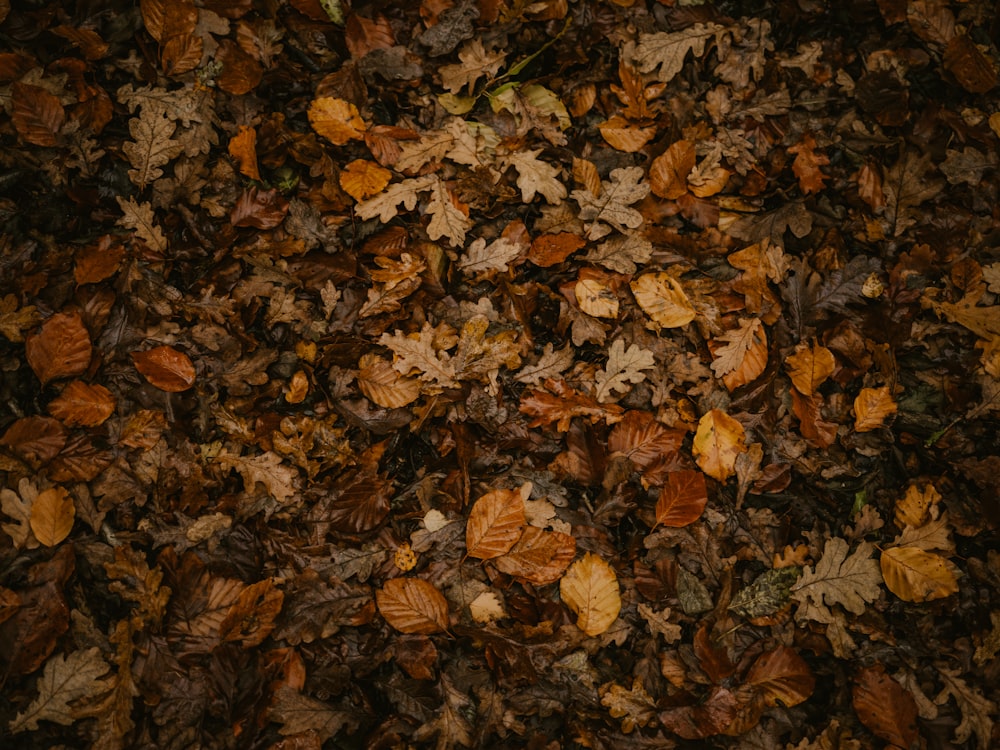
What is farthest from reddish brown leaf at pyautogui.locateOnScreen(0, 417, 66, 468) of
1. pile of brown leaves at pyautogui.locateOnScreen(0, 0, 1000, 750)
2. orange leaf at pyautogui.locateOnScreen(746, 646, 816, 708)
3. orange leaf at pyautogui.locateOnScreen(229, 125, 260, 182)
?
orange leaf at pyautogui.locateOnScreen(746, 646, 816, 708)

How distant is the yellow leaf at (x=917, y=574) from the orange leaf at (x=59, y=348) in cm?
307

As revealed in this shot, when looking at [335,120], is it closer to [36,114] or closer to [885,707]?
[36,114]

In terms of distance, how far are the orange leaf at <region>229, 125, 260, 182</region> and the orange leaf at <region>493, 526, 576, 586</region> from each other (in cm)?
176

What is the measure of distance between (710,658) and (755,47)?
8.25ft

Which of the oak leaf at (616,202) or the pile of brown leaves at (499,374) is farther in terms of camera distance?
the oak leaf at (616,202)

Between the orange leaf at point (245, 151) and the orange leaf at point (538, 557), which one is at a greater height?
the orange leaf at point (245, 151)

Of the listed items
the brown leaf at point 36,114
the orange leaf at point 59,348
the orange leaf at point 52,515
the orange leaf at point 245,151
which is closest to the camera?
the orange leaf at point 52,515

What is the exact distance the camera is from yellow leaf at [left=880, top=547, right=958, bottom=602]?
7.11 feet

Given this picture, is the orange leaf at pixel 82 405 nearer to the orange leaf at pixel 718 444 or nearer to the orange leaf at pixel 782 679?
the orange leaf at pixel 718 444

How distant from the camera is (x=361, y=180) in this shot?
2.36 meters

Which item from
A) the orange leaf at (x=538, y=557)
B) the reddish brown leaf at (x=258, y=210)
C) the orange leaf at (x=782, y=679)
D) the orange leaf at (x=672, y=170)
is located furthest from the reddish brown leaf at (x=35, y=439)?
the orange leaf at (x=782, y=679)

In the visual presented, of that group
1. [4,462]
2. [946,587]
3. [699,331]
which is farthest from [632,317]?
[4,462]

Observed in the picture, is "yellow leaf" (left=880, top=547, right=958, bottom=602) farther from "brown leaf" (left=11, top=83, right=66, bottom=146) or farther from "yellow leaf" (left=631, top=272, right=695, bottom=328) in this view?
"brown leaf" (left=11, top=83, right=66, bottom=146)

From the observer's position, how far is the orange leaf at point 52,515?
1997mm
